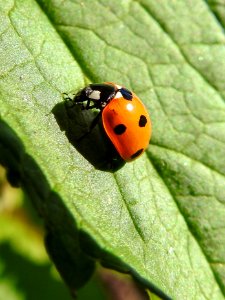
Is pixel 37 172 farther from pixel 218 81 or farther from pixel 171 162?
pixel 218 81

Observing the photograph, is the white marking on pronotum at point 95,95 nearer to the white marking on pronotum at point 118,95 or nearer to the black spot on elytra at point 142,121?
the white marking on pronotum at point 118,95

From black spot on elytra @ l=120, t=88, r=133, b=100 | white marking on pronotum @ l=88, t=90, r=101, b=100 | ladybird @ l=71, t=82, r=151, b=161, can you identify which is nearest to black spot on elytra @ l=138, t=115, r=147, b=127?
ladybird @ l=71, t=82, r=151, b=161

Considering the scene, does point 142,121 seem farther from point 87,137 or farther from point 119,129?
point 87,137

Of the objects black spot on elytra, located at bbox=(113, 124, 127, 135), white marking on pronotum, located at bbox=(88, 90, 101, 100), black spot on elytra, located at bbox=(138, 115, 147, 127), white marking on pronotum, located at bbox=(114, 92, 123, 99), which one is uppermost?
white marking on pronotum, located at bbox=(88, 90, 101, 100)

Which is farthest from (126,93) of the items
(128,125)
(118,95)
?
(128,125)

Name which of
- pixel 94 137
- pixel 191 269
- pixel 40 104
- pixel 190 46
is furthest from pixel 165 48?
pixel 191 269

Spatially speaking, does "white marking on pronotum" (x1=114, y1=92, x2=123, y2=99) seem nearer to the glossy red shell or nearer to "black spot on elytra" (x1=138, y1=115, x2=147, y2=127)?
the glossy red shell

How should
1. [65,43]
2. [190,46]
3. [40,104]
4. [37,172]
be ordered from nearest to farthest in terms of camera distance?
[37,172]
[40,104]
[65,43]
[190,46]
